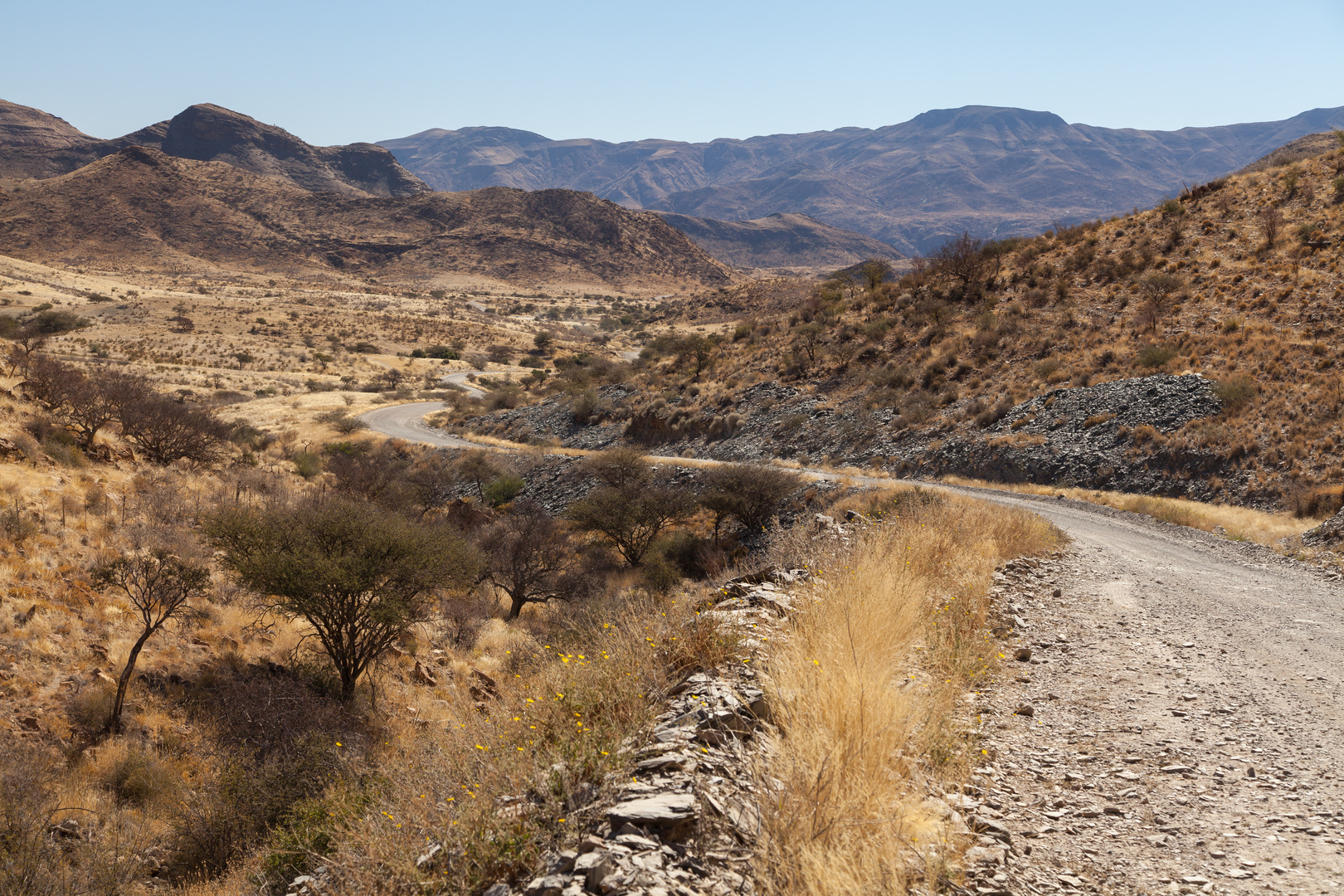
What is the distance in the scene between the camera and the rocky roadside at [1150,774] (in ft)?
11.8

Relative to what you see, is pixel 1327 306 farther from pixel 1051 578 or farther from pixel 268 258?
pixel 268 258

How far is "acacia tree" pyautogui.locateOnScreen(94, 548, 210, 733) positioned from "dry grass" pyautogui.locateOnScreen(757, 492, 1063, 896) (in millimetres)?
11211

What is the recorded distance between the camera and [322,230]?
14638cm

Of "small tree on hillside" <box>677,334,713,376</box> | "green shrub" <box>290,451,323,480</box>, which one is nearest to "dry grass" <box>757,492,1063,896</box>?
"green shrub" <box>290,451,323,480</box>

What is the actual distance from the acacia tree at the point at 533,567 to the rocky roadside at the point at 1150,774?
1559cm

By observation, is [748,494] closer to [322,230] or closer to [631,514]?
[631,514]

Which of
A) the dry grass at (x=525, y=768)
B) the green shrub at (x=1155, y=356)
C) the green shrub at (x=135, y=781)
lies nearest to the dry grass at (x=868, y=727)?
the dry grass at (x=525, y=768)

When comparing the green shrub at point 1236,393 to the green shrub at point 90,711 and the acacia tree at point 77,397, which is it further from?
the acacia tree at point 77,397

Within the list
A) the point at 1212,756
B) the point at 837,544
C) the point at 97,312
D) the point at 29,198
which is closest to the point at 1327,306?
the point at 837,544

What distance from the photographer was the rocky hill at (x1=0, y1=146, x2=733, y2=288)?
392 feet

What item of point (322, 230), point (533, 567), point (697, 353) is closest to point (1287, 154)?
point (697, 353)

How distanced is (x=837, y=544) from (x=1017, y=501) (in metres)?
12.9

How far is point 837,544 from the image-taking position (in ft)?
32.4

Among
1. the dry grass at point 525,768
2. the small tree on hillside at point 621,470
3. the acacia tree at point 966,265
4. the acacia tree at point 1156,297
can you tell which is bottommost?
the small tree on hillside at point 621,470
